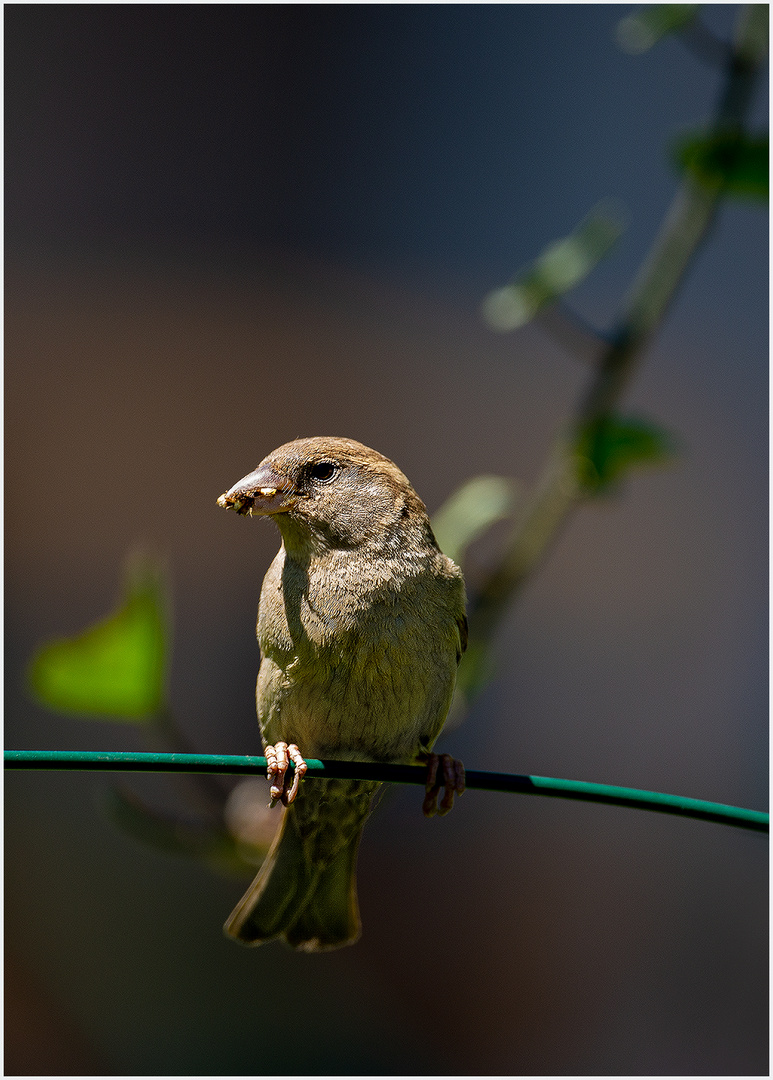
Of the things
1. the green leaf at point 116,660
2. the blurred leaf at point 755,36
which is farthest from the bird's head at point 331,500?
the blurred leaf at point 755,36

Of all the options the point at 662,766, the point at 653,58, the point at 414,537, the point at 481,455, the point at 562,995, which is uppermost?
the point at 653,58

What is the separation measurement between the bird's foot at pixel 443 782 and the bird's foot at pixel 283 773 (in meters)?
0.23

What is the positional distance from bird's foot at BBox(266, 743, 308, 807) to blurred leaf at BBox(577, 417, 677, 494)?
2.74ft

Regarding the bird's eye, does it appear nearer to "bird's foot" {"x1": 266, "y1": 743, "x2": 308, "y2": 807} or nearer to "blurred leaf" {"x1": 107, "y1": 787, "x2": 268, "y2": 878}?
"bird's foot" {"x1": 266, "y1": 743, "x2": 308, "y2": 807}

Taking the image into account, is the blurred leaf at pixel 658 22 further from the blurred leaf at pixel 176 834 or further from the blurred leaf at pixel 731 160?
the blurred leaf at pixel 176 834

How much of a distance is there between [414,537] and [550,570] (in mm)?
2957

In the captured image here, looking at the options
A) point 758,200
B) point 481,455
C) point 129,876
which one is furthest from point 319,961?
point 758,200

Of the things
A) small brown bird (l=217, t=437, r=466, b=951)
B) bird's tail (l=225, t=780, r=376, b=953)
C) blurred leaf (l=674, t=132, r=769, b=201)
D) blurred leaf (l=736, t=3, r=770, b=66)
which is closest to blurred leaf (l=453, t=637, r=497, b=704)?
small brown bird (l=217, t=437, r=466, b=951)

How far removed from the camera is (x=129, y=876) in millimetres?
3994

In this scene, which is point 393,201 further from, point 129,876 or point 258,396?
point 129,876

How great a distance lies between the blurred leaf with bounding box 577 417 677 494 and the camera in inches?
81.7

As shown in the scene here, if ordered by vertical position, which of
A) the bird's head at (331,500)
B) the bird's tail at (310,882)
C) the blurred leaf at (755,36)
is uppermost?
the blurred leaf at (755,36)

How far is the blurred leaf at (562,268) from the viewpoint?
1.99m

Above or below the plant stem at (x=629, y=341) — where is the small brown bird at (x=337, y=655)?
below
